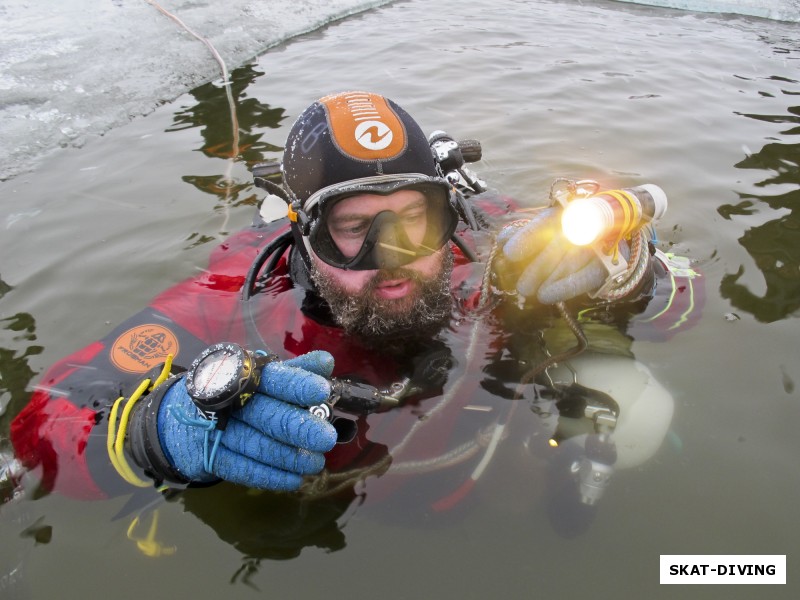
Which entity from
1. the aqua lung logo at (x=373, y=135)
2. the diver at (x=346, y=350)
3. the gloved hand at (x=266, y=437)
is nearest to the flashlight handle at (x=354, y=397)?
the diver at (x=346, y=350)

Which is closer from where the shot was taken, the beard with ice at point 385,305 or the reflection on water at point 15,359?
the beard with ice at point 385,305

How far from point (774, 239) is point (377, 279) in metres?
3.17

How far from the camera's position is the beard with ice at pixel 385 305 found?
2477 mm

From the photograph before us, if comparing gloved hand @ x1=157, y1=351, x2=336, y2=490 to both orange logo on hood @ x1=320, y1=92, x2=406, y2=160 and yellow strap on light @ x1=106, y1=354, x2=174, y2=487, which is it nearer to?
yellow strap on light @ x1=106, y1=354, x2=174, y2=487

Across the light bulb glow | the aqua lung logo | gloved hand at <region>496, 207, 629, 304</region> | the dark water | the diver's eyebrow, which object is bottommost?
the dark water

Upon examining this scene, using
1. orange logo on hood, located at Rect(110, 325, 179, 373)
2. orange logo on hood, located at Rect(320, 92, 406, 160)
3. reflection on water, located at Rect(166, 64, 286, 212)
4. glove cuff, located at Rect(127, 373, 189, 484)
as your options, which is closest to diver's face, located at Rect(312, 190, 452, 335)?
orange logo on hood, located at Rect(320, 92, 406, 160)

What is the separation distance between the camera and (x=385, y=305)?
8.17 ft

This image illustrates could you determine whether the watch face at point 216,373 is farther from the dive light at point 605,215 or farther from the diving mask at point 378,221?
the dive light at point 605,215

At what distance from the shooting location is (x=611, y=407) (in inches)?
84.9

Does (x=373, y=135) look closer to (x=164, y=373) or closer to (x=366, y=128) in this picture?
(x=366, y=128)

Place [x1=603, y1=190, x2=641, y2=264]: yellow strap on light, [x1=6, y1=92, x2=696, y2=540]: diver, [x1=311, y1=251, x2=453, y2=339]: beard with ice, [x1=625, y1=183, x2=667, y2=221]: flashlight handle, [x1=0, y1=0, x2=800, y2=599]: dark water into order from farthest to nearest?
[x1=311, y1=251, x2=453, y2=339]: beard with ice
[x1=625, y1=183, x2=667, y2=221]: flashlight handle
[x1=603, y1=190, x2=641, y2=264]: yellow strap on light
[x1=0, y1=0, x2=800, y2=599]: dark water
[x1=6, y1=92, x2=696, y2=540]: diver

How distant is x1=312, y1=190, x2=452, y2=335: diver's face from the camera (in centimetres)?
242

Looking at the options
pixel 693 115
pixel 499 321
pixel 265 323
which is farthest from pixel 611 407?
pixel 693 115

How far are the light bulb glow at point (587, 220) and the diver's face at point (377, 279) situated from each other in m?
0.70
